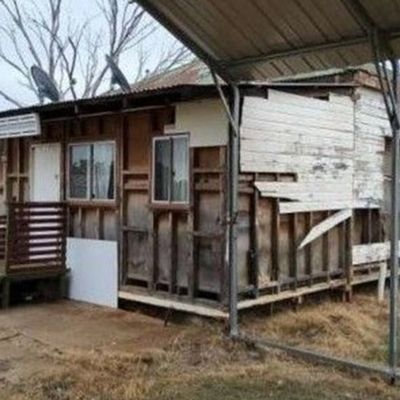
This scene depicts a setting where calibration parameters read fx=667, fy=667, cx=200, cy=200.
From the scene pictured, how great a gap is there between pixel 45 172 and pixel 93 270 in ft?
7.00

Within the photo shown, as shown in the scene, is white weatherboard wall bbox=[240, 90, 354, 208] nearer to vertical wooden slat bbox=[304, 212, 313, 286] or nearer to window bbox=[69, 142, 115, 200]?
vertical wooden slat bbox=[304, 212, 313, 286]

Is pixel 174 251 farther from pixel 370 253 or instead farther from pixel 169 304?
pixel 370 253

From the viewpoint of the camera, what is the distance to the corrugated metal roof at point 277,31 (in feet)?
19.9

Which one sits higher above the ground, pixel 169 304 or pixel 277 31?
pixel 277 31

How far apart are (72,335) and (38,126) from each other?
3.69 metres

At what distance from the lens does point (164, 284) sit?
8.98 metres

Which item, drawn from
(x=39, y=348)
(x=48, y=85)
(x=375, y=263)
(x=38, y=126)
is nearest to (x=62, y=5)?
(x=48, y=85)

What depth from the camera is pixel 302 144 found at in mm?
9297

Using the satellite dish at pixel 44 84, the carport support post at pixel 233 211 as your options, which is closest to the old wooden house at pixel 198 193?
the carport support post at pixel 233 211

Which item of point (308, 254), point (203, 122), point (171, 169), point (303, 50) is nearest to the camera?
point (303, 50)

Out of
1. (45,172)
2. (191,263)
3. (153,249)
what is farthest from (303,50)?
(45,172)

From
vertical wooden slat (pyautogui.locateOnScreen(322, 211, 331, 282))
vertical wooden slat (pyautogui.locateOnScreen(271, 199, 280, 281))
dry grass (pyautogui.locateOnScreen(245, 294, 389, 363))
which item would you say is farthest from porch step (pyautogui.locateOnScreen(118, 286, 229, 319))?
vertical wooden slat (pyautogui.locateOnScreen(322, 211, 331, 282))

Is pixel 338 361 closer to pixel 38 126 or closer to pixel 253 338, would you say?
pixel 253 338

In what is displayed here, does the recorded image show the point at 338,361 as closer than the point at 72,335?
Yes
